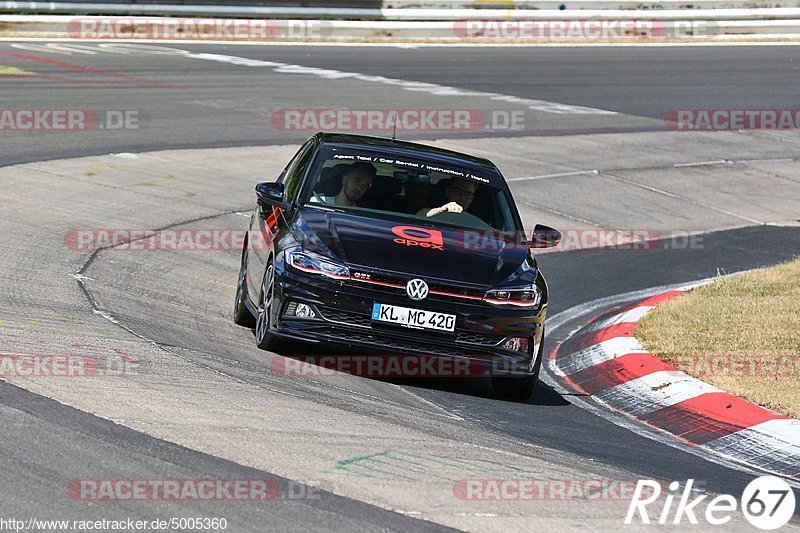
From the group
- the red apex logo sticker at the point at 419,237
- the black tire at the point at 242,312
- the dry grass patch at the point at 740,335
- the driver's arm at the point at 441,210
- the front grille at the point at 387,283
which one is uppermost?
the driver's arm at the point at 441,210

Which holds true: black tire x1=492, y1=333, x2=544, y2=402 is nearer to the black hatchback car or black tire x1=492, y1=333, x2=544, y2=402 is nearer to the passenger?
the black hatchback car

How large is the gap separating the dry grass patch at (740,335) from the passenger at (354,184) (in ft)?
8.01

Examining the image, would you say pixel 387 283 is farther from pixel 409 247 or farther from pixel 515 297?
pixel 515 297

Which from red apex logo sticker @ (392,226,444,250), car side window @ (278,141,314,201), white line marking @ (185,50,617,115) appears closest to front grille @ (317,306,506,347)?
red apex logo sticker @ (392,226,444,250)

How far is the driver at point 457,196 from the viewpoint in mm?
9406

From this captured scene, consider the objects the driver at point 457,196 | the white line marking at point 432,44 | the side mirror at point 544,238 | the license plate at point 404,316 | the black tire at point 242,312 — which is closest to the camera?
the license plate at point 404,316

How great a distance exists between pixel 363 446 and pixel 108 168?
9917 mm

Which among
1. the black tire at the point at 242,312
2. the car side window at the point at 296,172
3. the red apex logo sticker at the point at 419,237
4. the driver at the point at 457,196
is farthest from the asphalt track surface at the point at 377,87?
the red apex logo sticker at the point at 419,237

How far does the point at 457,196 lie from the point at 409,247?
122 cm

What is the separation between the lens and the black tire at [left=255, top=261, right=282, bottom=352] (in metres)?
8.49

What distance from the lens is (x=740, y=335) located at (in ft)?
33.2

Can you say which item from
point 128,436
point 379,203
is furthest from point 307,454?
point 379,203

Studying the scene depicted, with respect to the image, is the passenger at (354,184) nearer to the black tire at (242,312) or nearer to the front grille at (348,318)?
the black tire at (242,312)

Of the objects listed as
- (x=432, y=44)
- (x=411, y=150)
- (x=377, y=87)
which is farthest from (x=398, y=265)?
(x=432, y=44)
